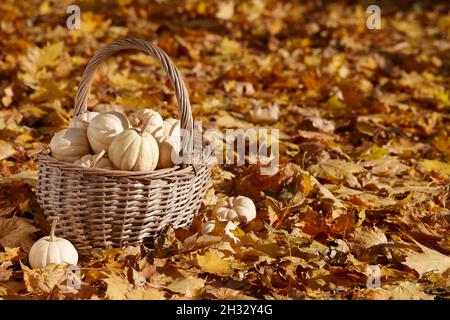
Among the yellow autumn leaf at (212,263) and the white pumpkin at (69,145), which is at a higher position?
the white pumpkin at (69,145)

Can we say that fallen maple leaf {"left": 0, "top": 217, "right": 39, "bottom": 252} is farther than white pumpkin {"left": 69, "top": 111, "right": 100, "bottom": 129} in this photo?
No

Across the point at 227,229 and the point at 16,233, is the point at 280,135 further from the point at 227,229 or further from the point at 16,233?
the point at 16,233

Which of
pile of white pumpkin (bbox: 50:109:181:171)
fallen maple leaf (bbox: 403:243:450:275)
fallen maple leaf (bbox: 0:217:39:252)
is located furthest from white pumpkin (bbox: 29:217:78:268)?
fallen maple leaf (bbox: 403:243:450:275)

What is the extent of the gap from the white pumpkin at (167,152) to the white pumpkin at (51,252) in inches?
18.9

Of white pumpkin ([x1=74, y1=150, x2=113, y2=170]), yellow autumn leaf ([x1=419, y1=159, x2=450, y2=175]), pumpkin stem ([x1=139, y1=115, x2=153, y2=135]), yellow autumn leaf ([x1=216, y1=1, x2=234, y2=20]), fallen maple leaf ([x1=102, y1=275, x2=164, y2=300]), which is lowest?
fallen maple leaf ([x1=102, y1=275, x2=164, y2=300])

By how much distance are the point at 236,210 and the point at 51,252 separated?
2.82 feet

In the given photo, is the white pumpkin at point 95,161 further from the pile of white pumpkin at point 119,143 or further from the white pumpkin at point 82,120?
the white pumpkin at point 82,120

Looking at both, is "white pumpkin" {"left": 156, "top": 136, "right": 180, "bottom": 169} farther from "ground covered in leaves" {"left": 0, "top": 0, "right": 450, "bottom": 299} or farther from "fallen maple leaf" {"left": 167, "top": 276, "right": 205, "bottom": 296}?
"fallen maple leaf" {"left": 167, "top": 276, "right": 205, "bottom": 296}

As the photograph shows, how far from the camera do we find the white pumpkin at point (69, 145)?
270 centimetres

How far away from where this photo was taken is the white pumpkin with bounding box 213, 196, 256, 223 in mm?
2930

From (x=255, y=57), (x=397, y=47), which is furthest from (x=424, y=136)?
(x=397, y=47)

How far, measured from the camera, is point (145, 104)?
169 inches

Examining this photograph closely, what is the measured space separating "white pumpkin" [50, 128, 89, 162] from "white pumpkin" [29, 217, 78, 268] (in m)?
0.32

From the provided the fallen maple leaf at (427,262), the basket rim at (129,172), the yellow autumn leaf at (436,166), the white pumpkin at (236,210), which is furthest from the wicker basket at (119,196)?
the yellow autumn leaf at (436,166)
